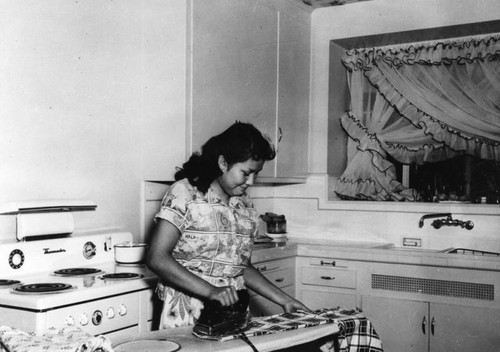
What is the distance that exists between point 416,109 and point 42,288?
335cm

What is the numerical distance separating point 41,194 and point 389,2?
3.17 metres

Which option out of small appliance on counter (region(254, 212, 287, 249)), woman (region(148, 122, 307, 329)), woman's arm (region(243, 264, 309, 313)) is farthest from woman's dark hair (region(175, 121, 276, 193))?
small appliance on counter (region(254, 212, 287, 249))

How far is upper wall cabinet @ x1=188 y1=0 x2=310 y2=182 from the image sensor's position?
3.82 m

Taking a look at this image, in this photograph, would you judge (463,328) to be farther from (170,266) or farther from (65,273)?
(65,273)

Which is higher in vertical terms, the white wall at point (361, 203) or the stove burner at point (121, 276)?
the white wall at point (361, 203)

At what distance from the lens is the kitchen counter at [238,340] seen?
6.25 ft

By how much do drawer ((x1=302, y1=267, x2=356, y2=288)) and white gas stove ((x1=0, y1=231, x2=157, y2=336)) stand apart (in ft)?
5.24

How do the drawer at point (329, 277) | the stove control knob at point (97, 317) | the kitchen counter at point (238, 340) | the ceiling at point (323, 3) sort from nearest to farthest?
1. the kitchen counter at point (238, 340)
2. the stove control knob at point (97, 317)
3. the drawer at point (329, 277)
4. the ceiling at point (323, 3)

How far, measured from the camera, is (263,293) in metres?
2.65

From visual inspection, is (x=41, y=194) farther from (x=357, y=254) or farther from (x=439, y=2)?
(x=439, y=2)

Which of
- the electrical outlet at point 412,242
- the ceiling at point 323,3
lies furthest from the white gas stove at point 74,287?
the ceiling at point 323,3

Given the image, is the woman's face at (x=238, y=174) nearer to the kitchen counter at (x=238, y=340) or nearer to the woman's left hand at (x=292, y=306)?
the woman's left hand at (x=292, y=306)

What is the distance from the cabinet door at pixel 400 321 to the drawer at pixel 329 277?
0.59 feet

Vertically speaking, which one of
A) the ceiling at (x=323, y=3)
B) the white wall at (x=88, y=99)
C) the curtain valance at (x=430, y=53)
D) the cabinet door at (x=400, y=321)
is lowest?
the cabinet door at (x=400, y=321)
